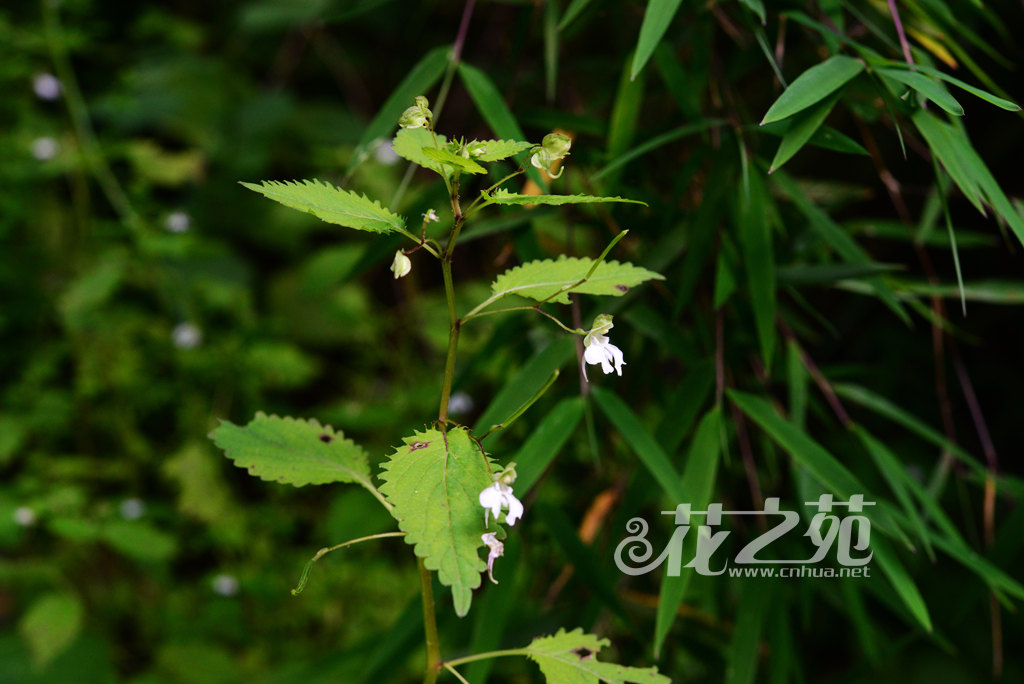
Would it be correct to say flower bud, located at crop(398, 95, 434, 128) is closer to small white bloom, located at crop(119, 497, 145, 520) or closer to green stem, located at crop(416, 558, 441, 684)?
green stem, located at crop(416, 558, 441, 684)

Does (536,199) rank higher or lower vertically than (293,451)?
higher

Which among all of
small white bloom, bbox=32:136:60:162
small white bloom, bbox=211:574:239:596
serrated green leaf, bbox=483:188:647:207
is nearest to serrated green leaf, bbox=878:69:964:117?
serrated green leaf, bbox=483:188:647:207

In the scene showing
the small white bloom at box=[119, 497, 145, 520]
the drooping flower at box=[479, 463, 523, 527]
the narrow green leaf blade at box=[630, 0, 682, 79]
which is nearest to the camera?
the drooping flower at box=[479, 463, 523, 527]

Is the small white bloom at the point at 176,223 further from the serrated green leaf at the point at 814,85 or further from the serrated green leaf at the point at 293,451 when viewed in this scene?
the serrated green leaf at the point at 814,85

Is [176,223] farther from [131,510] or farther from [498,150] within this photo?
[498,150]

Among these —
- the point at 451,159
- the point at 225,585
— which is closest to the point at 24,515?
the point at 225,585

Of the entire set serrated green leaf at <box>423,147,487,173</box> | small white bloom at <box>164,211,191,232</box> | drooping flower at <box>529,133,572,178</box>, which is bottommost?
small white bloom at <box>164,211,191,232</box>
